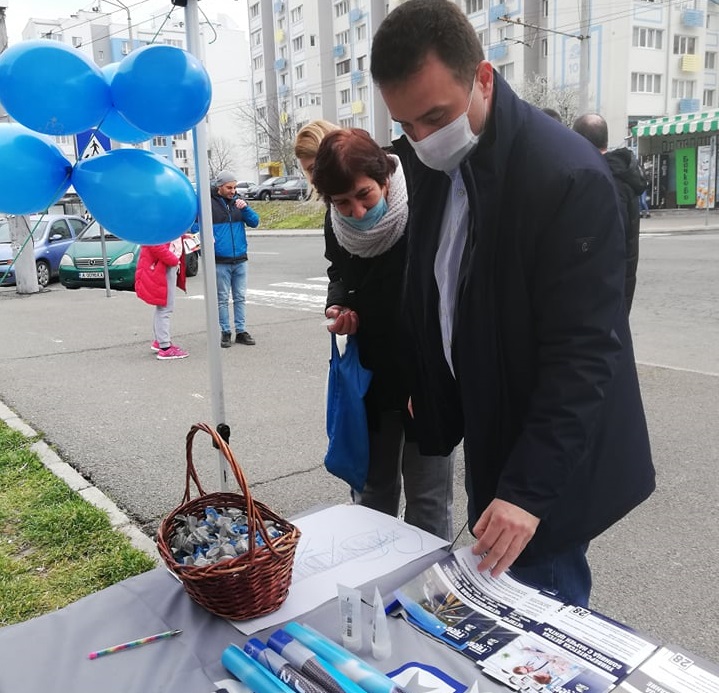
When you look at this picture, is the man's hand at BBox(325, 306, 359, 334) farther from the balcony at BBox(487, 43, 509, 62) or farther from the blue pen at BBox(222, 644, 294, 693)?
the balcony at BBox(487, 43, 509, 62)

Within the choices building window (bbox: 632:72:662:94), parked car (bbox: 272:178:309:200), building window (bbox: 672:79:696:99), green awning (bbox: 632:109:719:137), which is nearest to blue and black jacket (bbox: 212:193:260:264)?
green awning (bbox: 632:109:719:137)

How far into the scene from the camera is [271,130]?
55938 millimetres

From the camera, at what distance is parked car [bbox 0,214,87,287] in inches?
544

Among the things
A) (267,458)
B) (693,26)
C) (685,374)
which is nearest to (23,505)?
(267,458)

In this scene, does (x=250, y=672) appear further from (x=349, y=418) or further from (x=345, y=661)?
(x=349, y=418)

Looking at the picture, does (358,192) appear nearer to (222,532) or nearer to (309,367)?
(222,532)

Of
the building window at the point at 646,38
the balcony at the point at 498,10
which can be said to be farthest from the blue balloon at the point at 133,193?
the balcony at the point at 498,10

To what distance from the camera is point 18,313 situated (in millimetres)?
10273

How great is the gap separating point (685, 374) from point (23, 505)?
15.7 ft

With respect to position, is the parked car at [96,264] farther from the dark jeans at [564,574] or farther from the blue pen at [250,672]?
the blue pen at [250,672]

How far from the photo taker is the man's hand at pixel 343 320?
238 centimetres

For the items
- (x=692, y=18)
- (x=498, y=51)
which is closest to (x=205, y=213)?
(x=692, y=18)

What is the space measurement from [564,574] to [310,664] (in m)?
0.74

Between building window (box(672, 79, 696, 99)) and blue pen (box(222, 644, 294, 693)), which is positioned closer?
blue pen (box(222, 644, 294, 693))
